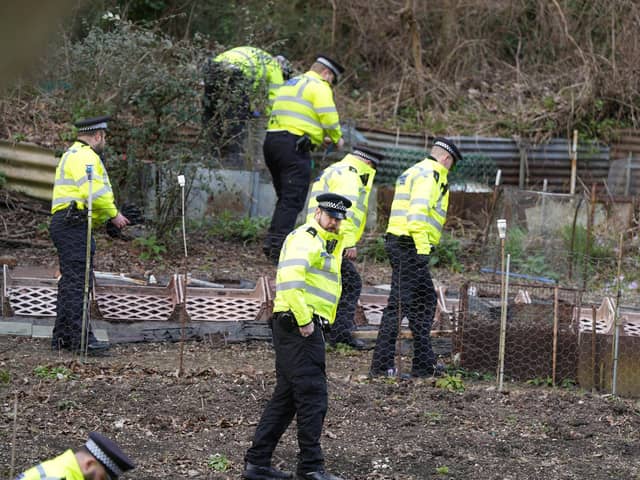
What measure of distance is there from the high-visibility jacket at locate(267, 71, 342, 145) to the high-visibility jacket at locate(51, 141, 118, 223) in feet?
10.1

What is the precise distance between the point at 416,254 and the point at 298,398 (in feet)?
9.34

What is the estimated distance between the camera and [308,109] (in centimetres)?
1145

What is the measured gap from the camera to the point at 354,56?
19.0 m

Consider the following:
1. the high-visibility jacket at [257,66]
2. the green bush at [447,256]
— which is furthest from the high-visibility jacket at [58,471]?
the green bush at [447,256]

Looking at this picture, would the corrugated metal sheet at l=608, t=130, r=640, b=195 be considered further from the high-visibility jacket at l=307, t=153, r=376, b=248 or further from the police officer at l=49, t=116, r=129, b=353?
the police officer at l=49, t=116, r=129, b=353

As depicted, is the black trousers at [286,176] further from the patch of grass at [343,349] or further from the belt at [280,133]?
the patch of grass at [343,349]

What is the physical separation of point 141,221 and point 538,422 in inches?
246

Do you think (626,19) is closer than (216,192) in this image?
No

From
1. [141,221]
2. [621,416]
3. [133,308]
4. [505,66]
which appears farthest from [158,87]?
[505,66]

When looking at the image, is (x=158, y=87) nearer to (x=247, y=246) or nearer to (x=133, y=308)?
(x=247, y=246)

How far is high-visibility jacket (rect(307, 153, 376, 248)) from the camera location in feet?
30.8

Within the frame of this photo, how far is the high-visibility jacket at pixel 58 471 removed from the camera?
4359 millimetres

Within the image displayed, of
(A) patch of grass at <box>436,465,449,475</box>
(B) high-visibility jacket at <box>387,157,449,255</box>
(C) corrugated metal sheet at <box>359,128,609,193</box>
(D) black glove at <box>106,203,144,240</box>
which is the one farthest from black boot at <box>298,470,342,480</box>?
(C) corrugated metal sheet at <box>359,128,609,193</box>

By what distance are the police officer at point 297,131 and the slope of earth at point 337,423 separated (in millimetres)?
3212
